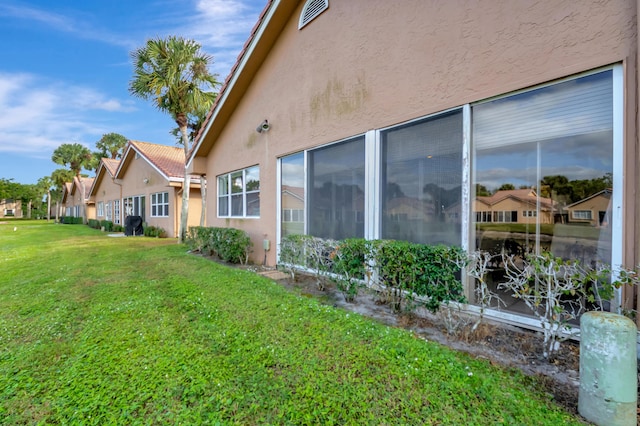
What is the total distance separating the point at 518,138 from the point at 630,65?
3.68 ft

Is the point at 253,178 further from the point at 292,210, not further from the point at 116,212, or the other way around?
the point at 116,212

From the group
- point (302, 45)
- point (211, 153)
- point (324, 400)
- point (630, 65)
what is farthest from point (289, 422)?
point (211, 153)

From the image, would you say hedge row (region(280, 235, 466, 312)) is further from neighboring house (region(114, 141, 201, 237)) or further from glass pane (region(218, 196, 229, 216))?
neighboring house (region(114, 141, 201, 237))

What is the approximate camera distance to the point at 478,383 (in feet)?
8.21

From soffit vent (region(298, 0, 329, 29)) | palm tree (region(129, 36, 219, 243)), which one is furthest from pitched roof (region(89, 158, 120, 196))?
soffit vent (region(298, 0, 329, 29))

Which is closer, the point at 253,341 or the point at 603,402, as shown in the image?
the point at 603,402

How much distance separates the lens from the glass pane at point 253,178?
344 inches

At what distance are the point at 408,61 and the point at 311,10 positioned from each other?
3390 mm

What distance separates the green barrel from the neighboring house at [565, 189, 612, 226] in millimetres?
1429

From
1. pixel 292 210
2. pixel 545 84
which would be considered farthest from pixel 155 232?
pixel 545 84

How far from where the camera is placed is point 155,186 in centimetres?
1855

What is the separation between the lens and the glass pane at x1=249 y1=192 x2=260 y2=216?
872cm

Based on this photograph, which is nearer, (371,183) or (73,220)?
(371,183)

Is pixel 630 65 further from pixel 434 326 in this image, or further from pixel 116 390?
pixel 116 390
